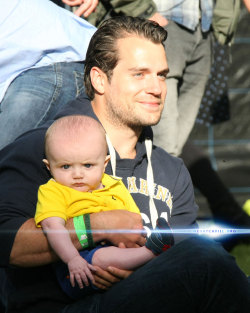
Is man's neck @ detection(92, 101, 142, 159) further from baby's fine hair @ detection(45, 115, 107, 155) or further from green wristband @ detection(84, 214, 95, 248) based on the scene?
green wristband @ detection(84, 214, 95, 248)

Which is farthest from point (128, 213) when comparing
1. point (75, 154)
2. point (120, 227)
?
point (75, 154)

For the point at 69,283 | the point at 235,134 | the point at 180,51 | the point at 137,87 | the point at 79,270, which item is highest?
the point at 137,87

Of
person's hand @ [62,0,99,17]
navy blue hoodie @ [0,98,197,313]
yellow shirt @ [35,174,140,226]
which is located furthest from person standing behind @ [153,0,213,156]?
yellow shirt @ [35,174,140,226]

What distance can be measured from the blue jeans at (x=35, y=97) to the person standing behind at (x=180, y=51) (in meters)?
1.00

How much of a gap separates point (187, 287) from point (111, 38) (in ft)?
4.48

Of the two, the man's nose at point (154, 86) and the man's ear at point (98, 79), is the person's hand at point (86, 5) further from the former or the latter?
the man's nose at point (154, 86)

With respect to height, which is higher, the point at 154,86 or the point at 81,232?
the point at 154,86

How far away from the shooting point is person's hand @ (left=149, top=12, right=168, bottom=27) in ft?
13.0

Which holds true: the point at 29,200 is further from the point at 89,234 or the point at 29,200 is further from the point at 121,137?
the point at 121,137

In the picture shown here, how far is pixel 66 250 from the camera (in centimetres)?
229

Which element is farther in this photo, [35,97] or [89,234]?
[35,97]

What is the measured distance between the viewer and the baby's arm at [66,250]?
226cm

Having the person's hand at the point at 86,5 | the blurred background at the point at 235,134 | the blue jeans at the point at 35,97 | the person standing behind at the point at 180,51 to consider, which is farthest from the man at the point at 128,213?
the blurred background at the point at 235,134

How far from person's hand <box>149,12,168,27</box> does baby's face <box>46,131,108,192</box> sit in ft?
5.38
